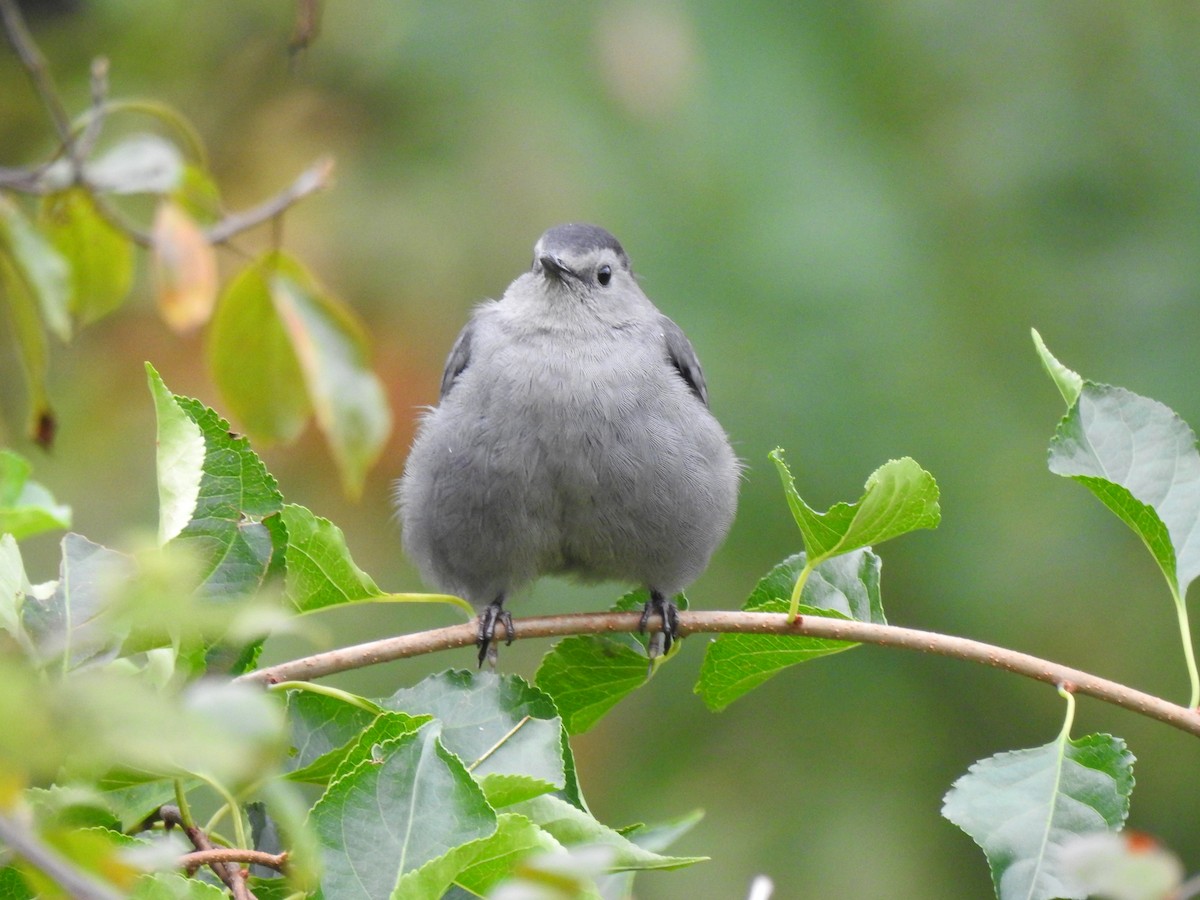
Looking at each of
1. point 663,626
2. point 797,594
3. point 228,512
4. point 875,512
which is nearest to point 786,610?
point 797,594

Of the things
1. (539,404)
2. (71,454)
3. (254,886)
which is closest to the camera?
(254,886)

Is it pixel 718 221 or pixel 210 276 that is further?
pixel 718 221

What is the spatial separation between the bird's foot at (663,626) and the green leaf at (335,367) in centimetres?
61

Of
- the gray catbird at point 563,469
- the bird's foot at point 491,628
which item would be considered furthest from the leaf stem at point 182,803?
the gray catbird at point 563,469

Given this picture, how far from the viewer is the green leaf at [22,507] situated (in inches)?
79.3

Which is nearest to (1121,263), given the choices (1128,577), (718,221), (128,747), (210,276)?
(1128,577)

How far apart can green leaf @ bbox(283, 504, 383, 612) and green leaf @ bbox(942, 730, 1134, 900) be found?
993mm

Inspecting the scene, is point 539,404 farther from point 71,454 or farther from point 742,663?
point 71,454

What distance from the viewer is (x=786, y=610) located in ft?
7.73

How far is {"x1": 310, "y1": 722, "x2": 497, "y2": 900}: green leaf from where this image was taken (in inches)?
65.8

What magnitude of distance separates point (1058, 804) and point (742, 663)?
21.8 inches

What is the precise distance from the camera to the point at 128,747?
0.88 m

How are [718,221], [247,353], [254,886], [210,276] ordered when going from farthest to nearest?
1. [718,221]
2. [247,353]
3. [210,276]
4. [254,886]

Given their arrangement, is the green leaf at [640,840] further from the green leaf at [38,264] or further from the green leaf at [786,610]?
the green leaf at [38,264]
